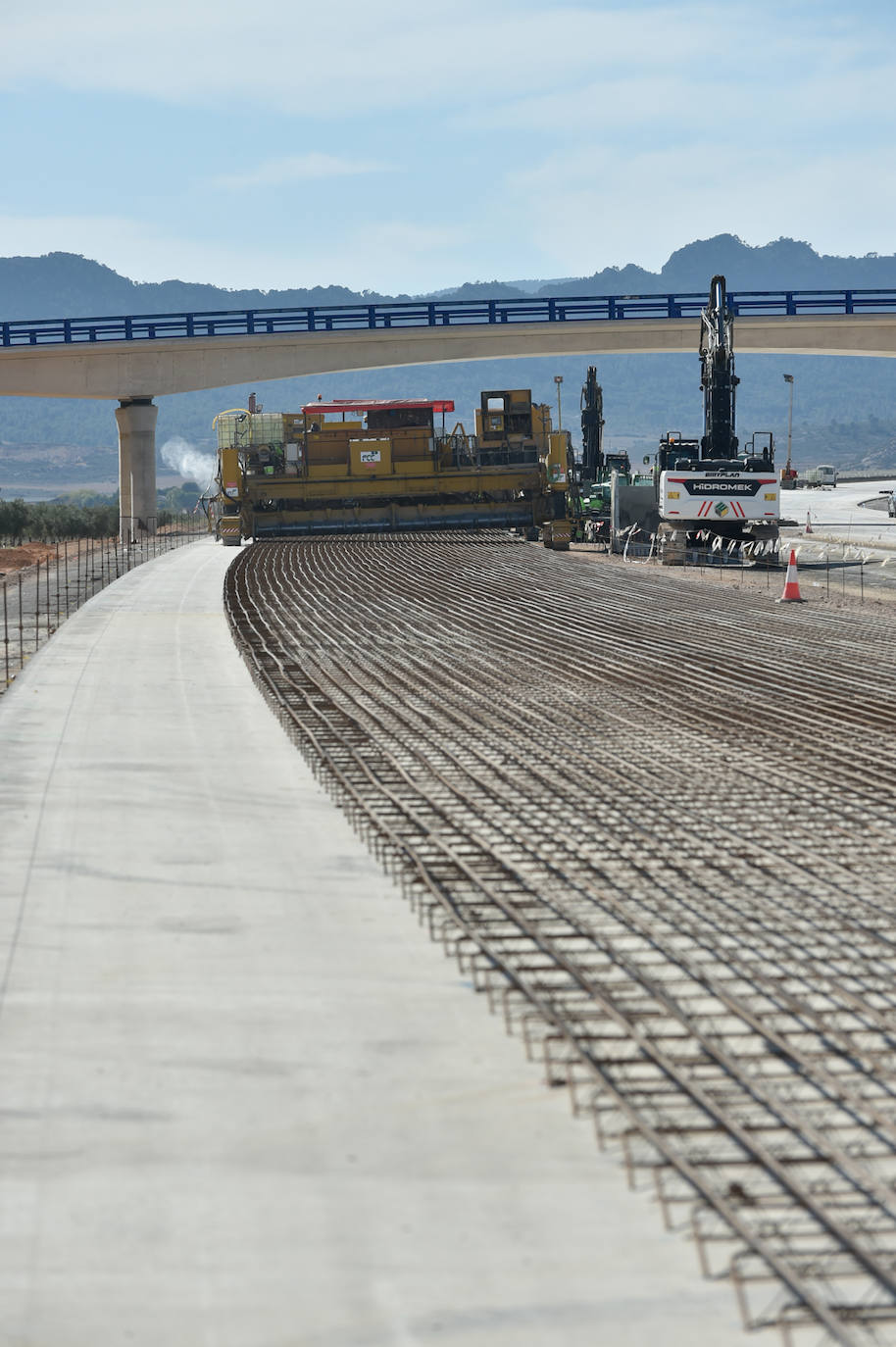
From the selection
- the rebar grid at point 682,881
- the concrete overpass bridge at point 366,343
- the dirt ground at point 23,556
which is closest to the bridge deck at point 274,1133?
the rebar grid at point 682,881

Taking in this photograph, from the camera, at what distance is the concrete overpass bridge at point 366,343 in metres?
48.2

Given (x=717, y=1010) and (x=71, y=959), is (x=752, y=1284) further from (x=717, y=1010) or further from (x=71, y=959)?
(x=71, y=959)

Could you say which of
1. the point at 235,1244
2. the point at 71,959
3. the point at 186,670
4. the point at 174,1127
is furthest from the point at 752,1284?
the point at 186,670

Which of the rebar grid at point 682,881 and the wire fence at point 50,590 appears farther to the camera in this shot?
the wire fence at point 50,590

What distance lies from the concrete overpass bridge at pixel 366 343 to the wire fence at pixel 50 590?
5.44 metres

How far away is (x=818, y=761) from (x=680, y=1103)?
20.2 ft

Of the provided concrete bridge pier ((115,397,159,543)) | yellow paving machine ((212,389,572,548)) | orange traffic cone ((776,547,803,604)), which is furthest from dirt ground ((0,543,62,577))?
orange traffic cone ((776,547,803,604))

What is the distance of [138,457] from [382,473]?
664 inches

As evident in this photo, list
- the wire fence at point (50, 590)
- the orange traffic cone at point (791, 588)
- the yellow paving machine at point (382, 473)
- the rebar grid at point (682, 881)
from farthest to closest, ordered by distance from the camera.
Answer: the yellow paving machine at point (382, 473) < the orange traffic cone at point (791, 588) < the wire fence at point (50, 590) < the rebar grid at point (682, 881)

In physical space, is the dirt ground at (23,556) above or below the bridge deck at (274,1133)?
above

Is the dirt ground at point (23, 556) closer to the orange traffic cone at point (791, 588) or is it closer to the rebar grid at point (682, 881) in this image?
the orange traffic cone at point (791, 588)

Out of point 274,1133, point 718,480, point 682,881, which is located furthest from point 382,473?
point 274,1133

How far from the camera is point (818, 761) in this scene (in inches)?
439

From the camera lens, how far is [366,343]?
48719 millimetres
